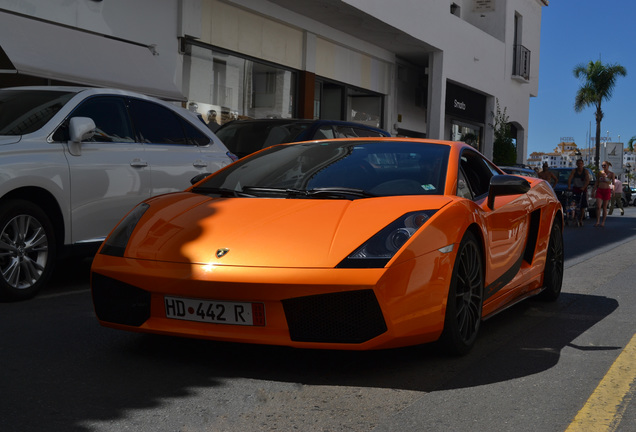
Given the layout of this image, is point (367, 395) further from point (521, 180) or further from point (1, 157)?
point (1, 157)

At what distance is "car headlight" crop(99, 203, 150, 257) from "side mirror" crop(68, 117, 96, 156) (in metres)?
2.00

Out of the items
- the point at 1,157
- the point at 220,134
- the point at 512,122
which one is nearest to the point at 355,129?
the point at 220,134

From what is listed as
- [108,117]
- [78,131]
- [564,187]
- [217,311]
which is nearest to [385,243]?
[217,311]

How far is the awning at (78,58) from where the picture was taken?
1182cm

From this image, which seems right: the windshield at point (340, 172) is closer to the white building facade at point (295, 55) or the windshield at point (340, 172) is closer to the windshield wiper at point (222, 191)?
the windshield wiper at point (222, 191)

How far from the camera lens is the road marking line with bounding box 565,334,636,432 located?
3.64 metres

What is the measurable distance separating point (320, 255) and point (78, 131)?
3.30 metres

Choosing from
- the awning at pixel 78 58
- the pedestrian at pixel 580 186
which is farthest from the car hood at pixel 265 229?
the pedestrian at pixel 580 186

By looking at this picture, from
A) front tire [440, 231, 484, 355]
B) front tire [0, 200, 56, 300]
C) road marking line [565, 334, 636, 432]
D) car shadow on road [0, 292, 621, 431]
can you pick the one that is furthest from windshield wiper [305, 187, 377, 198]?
front tire [0, 200, 56, 300]

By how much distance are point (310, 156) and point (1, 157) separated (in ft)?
7.73

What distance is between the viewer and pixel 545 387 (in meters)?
4.25

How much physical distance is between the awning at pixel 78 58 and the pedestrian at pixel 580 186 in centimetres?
1234

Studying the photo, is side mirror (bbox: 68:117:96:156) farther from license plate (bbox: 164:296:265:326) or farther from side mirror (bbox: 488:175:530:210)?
side mirror (bbox: 488:175:530:210)

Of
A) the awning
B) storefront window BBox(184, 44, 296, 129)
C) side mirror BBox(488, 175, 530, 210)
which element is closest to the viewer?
side mirror BBox(488, 175, 530, 210)
